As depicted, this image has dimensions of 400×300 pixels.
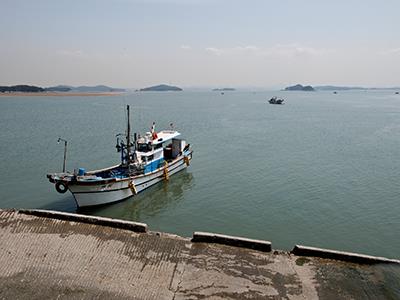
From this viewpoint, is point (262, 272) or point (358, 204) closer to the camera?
point (262, 272)

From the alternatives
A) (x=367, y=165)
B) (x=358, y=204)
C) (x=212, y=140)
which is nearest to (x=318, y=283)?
(x=358, y=204)

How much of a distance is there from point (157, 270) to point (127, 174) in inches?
455

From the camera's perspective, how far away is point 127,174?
20.0m

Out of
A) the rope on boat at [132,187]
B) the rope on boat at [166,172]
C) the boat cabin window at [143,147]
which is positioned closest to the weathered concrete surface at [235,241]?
the rope on boat at [132,187]

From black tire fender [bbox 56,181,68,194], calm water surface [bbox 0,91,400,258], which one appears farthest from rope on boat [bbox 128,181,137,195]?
black tire fender [bbox 56,181,68,194]

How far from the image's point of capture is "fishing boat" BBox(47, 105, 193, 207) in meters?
17.5

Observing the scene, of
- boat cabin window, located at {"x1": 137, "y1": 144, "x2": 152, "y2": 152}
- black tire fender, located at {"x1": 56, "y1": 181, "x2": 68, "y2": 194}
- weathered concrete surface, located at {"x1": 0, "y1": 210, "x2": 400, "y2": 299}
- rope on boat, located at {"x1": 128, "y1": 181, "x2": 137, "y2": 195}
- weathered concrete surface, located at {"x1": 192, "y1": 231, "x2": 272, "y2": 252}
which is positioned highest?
boat cabin window, located at {"x1": 137, "y1": 144, "x2": 152, "y2": 152}

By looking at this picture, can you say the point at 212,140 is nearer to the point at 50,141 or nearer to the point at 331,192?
the point at 50,141

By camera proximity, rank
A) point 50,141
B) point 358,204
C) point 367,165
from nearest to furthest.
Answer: point 358,204
point 367,165
point 50,141

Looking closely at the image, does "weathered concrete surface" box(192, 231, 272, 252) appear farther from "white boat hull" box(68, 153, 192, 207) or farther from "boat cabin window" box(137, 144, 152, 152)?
"boat cabin window" box(137, 144, 152, 152)

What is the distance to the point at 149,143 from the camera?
21812mm

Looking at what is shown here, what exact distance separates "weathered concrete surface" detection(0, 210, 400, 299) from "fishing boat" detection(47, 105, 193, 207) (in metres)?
6.71

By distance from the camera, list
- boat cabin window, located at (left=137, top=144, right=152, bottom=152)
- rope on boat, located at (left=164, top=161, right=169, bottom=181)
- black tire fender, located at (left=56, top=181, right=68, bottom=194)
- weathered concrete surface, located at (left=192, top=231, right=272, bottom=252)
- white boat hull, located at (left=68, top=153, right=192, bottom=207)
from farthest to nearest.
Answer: rope on boat, located at (left=164, top=161, right=169, bottom=181)
boat cabin window, located at (left=137, top=144, right=152, bottom=152)
white boat hull, located at (left=68, top=153, right=192, bottom=207)
black tire fender, located at (left=56, top=181, right=68, bottom=194)
weathered concrete surface, located at (left=192, top=231, right=272, bottom=252)

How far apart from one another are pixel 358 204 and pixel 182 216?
9.72 metres
